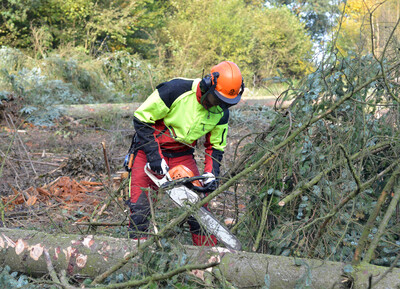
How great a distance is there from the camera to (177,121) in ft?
10.9

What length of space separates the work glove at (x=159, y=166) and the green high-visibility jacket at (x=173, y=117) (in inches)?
1.7

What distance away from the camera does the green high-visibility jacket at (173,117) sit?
3.23m

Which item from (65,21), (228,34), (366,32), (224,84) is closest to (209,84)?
(224,84)

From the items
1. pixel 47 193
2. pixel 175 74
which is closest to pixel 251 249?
pixel 47 193

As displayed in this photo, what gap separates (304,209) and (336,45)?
46.8 inches

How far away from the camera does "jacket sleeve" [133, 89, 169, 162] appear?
126 inches

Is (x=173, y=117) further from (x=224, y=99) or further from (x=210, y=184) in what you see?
(x=210, y=184)

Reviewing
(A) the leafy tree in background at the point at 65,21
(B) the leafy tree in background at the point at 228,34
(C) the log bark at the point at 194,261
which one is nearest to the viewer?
(C) the log bark at the point at 194,261

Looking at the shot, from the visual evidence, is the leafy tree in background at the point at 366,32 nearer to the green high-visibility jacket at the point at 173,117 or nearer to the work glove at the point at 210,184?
the green high-visibility jacket at the point at 173,117

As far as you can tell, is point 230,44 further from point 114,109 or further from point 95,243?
point 95,243

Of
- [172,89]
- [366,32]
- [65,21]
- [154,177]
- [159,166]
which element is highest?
[366,32]

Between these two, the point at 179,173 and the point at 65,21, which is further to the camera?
the point at 65,21

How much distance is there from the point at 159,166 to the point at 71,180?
2.77m

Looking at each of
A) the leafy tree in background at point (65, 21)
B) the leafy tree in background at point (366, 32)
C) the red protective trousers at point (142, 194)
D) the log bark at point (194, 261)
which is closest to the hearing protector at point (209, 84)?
the red protective trousers at point (142, 194)
